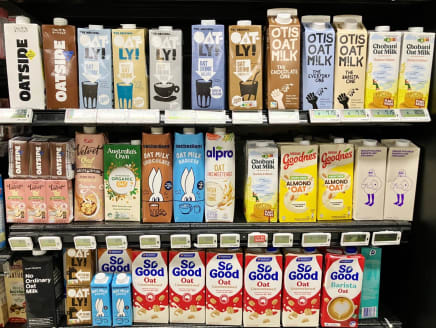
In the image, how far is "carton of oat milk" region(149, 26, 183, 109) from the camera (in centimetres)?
163

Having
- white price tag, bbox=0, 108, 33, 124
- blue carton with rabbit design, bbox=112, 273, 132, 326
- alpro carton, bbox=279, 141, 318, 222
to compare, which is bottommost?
blue carton with rabbit design, bbox=112, 273, 132, 326

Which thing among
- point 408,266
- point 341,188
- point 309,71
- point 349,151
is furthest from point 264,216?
point 408,266

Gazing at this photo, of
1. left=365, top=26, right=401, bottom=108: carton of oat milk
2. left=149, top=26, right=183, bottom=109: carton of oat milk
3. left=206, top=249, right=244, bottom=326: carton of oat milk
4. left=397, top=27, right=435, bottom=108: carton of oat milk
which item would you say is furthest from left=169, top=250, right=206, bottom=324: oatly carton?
left=397, top=27, right=435, bottom=108: carton of oat milk

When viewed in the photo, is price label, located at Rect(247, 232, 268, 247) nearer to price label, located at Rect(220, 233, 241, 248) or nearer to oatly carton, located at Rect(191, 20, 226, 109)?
price label, located at Rect(220, 233, 241, 248)

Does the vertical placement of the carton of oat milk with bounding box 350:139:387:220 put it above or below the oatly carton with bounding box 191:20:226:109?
below

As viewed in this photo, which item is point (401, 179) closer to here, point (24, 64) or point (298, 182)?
point (298, 182)

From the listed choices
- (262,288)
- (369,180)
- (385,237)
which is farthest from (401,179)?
(262,288)

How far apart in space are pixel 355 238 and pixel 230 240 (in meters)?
0.60

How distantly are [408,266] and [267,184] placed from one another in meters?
0.89

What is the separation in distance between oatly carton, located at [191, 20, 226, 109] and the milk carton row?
0.99ft

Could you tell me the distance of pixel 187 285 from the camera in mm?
1848

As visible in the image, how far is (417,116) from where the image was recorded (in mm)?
1677

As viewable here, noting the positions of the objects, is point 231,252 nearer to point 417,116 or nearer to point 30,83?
point 417,116

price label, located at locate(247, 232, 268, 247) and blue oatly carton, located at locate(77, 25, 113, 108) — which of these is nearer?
blue oatly carton, located at locate(77, 25, 113, 108)
